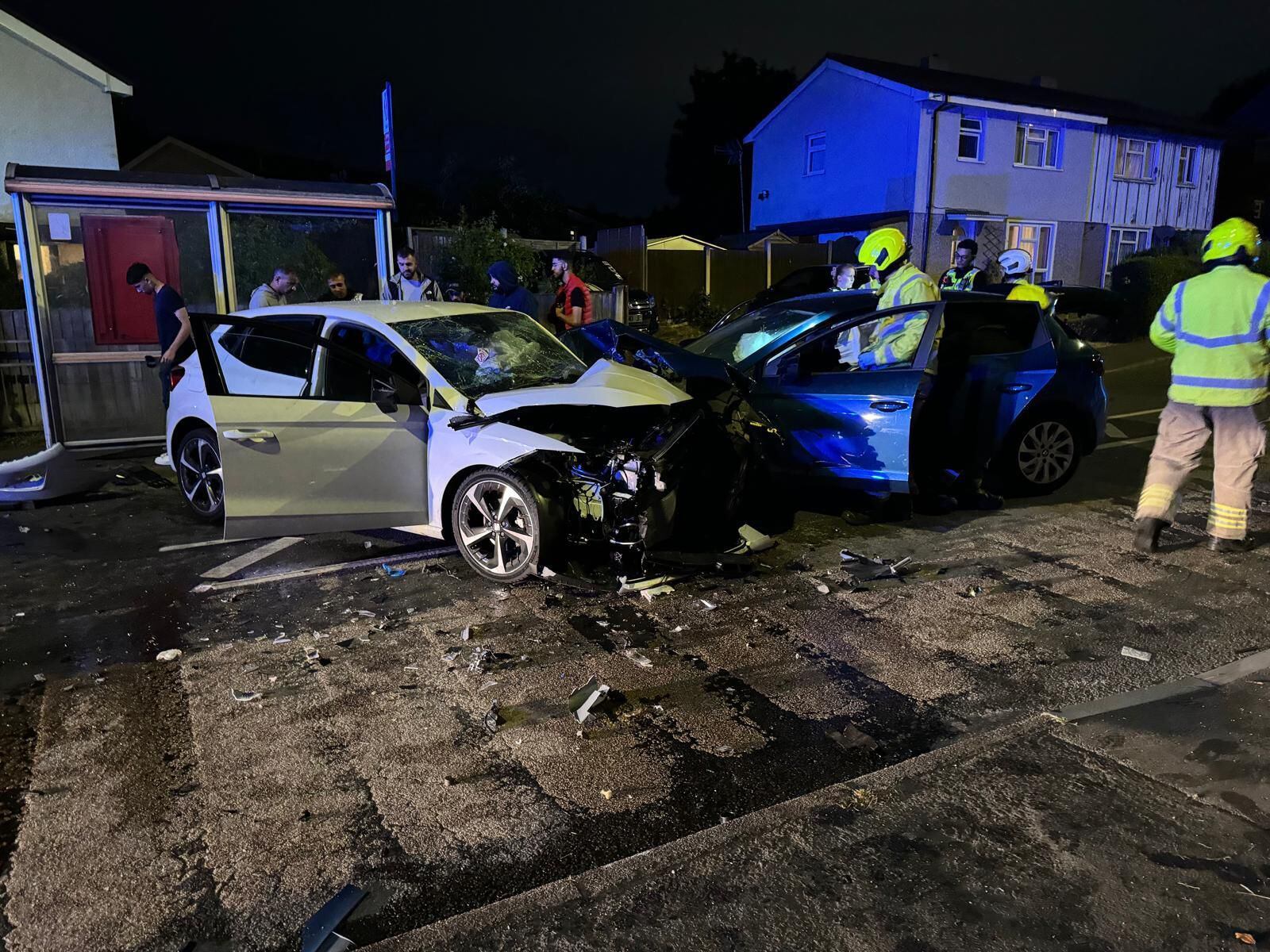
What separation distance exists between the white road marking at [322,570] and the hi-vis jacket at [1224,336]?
15.8ft

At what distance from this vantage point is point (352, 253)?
34.8 feet

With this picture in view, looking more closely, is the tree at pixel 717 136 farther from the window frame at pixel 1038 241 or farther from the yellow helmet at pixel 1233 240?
the yellow helmet at pixel 1233 240

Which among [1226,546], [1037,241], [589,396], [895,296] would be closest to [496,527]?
[589,396]

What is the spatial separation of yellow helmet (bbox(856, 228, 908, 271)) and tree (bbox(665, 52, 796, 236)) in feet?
122

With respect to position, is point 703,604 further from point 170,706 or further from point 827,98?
point 827,98

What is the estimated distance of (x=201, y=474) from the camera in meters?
6.68

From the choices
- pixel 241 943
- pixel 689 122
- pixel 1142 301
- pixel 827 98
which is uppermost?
pixel 689 122

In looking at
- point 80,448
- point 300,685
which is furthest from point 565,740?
point 80,448

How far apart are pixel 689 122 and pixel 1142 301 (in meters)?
32.1

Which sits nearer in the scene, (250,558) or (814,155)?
(250,558)

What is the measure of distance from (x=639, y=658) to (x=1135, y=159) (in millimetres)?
30013

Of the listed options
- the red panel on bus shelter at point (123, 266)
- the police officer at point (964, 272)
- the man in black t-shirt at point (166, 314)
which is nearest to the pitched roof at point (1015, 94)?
the police officer at point (964, 272)

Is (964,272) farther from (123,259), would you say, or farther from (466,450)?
(123,259)

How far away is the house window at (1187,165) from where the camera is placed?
28.8m
